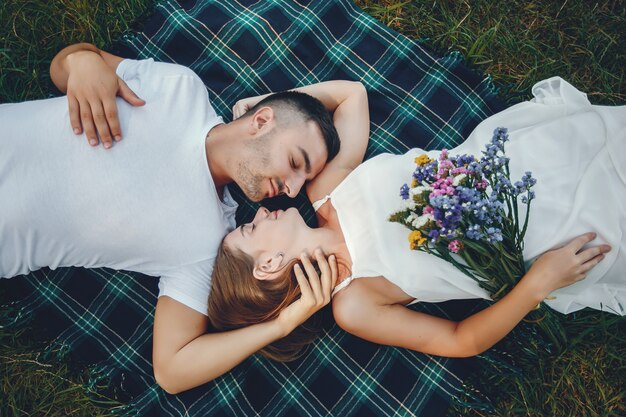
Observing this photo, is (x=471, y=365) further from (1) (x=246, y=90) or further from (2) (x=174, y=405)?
(1) (x=246, y=90)

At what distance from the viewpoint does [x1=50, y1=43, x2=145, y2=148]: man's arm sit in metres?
2.96

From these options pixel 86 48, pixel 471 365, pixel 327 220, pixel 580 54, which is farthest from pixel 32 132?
pixel 580 54

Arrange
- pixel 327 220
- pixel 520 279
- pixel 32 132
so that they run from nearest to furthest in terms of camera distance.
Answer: pixel 520 279 → pixel 32 132 → pixel 327 220

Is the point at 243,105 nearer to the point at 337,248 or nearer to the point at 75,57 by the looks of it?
the point at 75,57

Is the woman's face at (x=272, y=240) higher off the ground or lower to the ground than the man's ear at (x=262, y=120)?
lower

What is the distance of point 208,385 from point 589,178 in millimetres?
2578

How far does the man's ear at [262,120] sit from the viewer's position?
3102mm

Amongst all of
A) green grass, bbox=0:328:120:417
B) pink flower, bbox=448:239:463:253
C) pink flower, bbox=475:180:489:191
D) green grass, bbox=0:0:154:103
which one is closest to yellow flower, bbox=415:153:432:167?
pink flower, bbox=475:180:489:191

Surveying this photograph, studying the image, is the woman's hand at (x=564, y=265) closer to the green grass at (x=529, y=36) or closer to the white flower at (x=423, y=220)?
the white flower at (x=423, y=220)

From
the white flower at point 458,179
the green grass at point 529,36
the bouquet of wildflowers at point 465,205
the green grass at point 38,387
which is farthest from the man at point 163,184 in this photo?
the green grass at point 529,36

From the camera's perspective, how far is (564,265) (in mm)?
2691

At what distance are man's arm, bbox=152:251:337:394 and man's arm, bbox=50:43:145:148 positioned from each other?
1.06 meters

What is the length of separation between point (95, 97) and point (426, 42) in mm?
2346

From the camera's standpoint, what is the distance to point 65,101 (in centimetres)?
307
